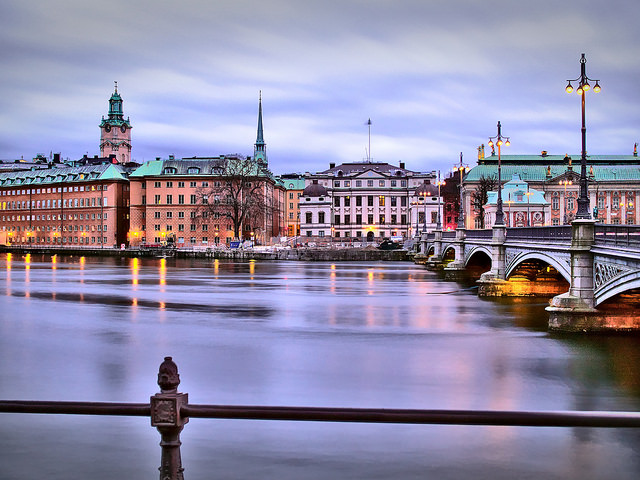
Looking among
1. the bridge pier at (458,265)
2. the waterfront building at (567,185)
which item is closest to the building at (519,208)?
the waterfront building at (567,185)

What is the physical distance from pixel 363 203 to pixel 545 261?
13575cm

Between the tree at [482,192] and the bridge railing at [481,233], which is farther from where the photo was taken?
the tree at [482,192]

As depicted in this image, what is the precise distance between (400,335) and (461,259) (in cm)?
3867

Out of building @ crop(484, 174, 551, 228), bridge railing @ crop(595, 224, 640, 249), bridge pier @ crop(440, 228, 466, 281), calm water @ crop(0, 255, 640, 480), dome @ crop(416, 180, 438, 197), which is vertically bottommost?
calm water @ crop(0, 255, 640, 480)

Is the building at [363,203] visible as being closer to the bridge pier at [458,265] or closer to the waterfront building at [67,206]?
the waterfront building at [67,206]

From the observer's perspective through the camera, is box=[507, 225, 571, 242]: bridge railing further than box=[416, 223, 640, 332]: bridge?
Yes

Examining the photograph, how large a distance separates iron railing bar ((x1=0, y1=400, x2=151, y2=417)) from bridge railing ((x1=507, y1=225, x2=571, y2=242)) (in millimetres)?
30363

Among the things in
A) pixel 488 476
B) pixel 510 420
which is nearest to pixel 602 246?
pixel 488 476

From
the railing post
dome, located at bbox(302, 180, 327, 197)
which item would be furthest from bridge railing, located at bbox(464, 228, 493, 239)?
dome, located at bbox(302, 180, 327, 197)

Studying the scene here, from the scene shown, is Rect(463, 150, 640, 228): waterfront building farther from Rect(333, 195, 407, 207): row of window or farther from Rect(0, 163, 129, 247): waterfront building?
Rect(0, 163, 129, 247): waterfront building

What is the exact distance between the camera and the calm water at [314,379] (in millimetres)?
14422

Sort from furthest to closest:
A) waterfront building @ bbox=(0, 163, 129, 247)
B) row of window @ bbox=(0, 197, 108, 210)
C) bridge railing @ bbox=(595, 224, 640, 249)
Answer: row of window @ bbox=(0, 197, 108, 210), waterfront building @ bbox=(0, 163, 129, 247), bridge railing @ bbox=(595, 224, 640, 249)

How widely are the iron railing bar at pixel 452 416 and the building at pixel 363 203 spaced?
16674cm

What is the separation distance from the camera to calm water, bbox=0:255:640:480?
14422 millimetres
